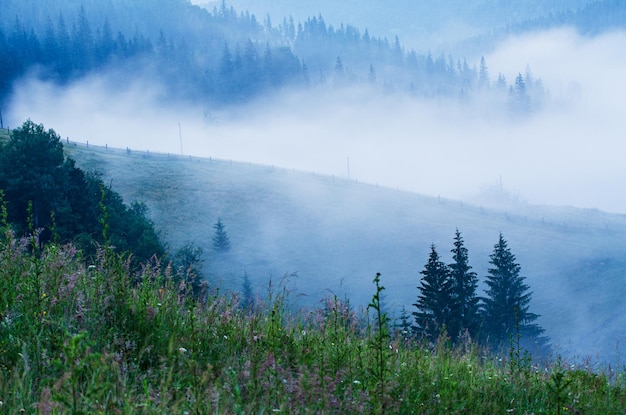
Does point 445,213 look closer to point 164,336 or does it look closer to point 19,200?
point 19,200

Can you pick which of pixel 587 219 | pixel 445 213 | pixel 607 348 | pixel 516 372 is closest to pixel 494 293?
pixel 607 348

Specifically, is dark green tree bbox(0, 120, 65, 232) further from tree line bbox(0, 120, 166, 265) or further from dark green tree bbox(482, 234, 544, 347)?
dark green tree bbox(482, 234, 544, 347)

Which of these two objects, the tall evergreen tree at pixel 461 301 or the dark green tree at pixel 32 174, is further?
the tall evergreen tree at pixel 461 301

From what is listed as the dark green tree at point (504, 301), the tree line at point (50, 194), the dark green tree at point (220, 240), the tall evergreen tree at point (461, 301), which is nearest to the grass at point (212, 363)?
the tree line at point (50, 194)

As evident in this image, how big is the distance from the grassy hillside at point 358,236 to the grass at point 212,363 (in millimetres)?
44653

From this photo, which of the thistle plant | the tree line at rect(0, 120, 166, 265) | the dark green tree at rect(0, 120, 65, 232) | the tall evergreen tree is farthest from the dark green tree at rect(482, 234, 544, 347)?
the thistle plant

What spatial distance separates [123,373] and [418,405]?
236 centimetres

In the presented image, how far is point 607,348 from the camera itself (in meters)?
51.0

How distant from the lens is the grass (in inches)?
133

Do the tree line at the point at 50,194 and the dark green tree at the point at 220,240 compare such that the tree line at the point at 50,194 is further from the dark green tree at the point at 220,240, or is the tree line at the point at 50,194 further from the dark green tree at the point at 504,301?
the dark green tree at the point at 504,301

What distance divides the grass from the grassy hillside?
44653mm

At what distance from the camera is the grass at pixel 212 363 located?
3389 millimetres

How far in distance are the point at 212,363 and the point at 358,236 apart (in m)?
76.2

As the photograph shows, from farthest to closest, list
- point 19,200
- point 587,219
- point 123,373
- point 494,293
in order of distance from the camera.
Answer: point 587,219 → point 494,293 → point 19,200 → point 123,373
